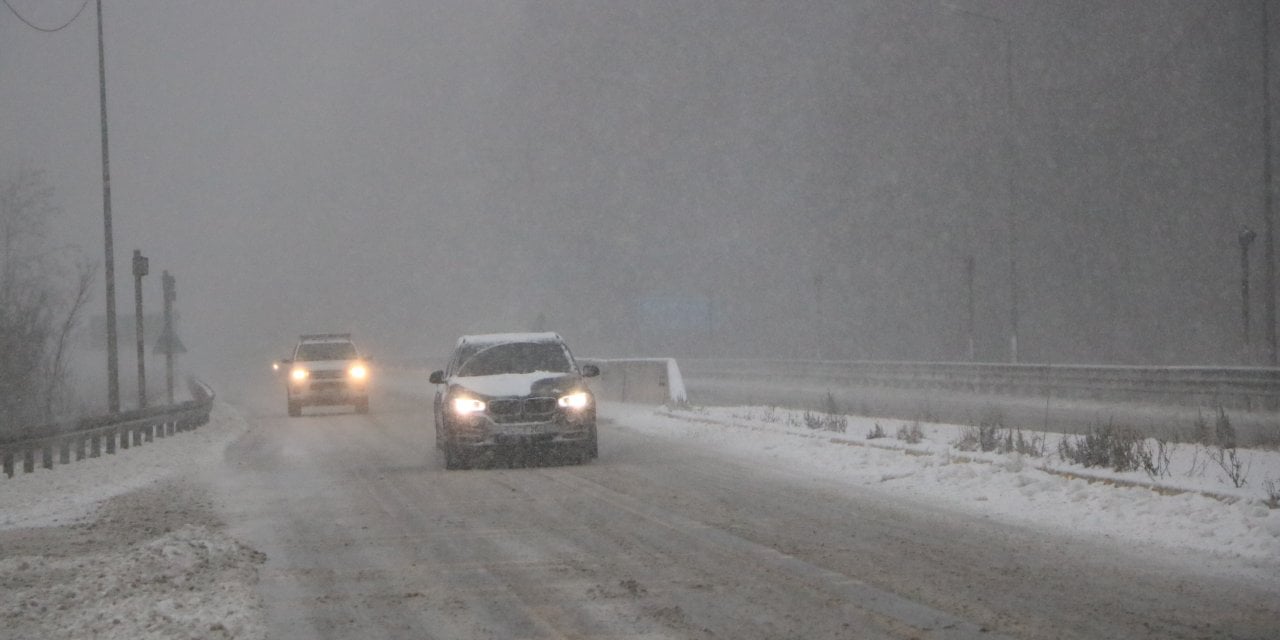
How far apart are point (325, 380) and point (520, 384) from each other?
17.6 m

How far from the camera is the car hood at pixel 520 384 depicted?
698 inches

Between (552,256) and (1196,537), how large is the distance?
10457 centimetres

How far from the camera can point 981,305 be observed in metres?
69.0

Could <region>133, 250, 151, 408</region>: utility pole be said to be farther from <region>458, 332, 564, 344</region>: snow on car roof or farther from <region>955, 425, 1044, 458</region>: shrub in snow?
<region>955, 425, 1044, 458</region>: shrub in snow

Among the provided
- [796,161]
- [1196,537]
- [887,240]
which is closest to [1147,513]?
[1196,537]

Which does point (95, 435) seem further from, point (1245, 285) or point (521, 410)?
point (1245, 285)

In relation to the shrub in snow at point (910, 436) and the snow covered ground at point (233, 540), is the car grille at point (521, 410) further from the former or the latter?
the shrub in snow at point (910, 436)

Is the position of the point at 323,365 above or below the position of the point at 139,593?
above

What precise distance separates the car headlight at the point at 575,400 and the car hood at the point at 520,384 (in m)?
0.10

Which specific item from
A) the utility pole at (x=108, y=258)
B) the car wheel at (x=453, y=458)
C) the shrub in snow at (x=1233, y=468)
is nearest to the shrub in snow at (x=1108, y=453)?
the shrub in snow at (x=1233, y=468)

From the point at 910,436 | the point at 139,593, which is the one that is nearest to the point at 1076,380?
the point at 910,436

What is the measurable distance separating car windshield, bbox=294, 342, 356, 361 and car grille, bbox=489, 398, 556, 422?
18317 millimetres

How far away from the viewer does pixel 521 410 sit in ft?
57.9

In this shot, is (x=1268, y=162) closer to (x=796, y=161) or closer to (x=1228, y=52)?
(x=1228, y=52)
